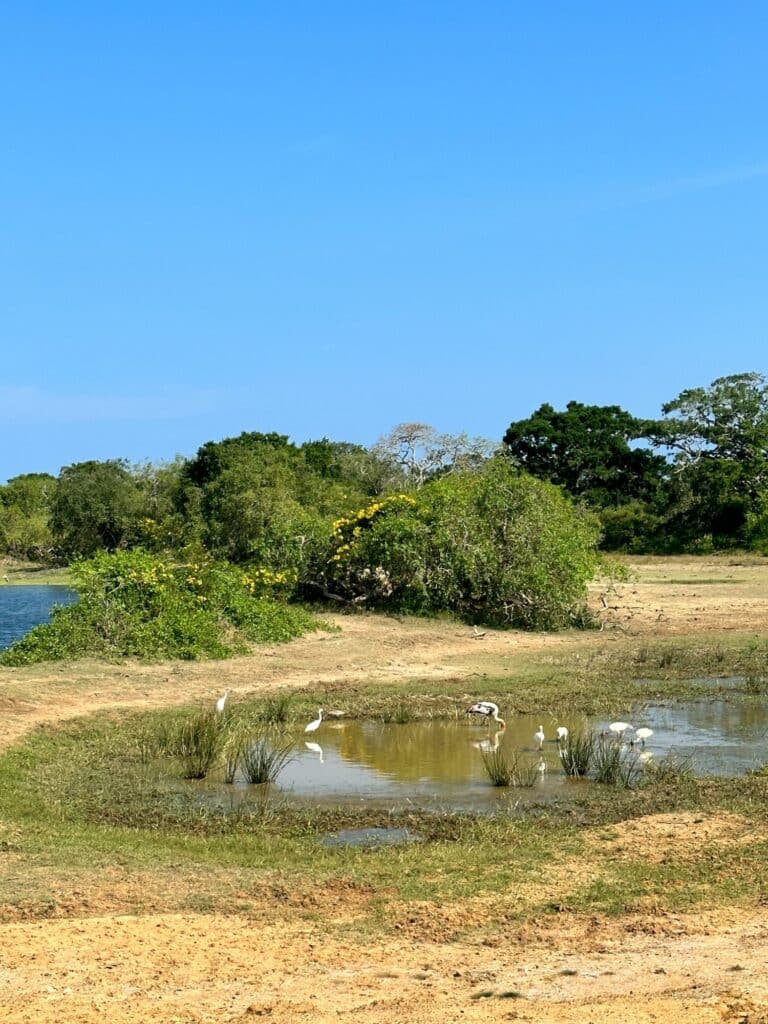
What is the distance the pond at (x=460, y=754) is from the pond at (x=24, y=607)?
1051cm

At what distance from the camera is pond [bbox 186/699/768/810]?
1268 cm

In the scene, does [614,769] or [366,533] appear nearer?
[614,769]

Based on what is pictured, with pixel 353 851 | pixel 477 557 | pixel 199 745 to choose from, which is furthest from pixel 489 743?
pixel 477 557

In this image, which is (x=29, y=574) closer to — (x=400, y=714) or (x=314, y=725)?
(x=400, y=714)

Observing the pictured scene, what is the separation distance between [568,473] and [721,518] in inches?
429

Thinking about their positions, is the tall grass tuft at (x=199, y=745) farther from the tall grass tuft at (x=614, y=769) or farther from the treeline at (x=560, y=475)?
the treeline at (x=560, y=475)

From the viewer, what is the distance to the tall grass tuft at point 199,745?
13.3 meters

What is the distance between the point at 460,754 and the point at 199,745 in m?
3.19

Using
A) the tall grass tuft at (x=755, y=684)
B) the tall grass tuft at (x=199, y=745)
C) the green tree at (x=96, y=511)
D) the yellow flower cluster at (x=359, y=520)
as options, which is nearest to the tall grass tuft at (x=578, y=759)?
the tall grass tuft at (x=199, y=745)

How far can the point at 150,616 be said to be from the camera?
21.6 meters

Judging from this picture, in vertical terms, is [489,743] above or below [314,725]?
below

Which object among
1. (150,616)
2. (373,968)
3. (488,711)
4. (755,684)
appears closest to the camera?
(373,968)

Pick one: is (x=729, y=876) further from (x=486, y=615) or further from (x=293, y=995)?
(x=486, y=615)

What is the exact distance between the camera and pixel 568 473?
2402 inches
